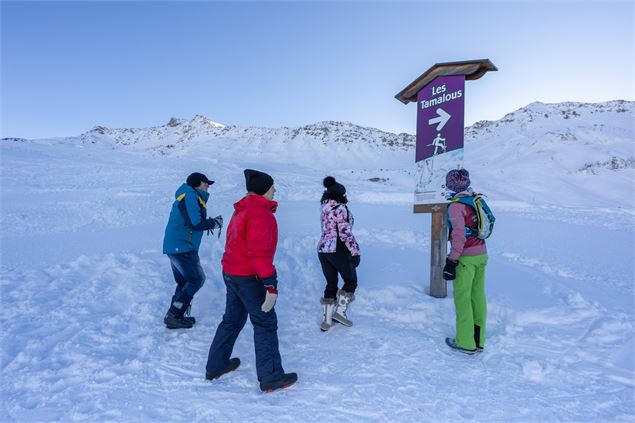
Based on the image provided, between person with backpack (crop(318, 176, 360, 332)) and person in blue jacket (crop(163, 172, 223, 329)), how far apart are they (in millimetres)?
1272

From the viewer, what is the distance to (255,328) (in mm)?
3104

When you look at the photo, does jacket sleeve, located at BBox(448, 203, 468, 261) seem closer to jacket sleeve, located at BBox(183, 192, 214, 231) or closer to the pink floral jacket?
the pink floral jacket

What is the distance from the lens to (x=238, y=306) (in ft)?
10.6

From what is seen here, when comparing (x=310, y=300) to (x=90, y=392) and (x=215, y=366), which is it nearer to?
(x=215, y=366)

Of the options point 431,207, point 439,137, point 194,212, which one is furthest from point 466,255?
point 194,212

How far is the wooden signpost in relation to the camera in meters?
4.91

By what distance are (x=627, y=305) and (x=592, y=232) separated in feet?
20.4

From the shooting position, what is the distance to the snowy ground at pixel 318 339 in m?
2.87

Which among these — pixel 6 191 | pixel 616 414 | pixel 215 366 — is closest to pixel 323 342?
pixel 215 366

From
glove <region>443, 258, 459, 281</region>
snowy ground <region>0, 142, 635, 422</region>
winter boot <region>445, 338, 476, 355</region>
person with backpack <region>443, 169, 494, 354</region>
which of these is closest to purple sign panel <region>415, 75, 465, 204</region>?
person with backpack <region>443, 169, 494, 354</region>

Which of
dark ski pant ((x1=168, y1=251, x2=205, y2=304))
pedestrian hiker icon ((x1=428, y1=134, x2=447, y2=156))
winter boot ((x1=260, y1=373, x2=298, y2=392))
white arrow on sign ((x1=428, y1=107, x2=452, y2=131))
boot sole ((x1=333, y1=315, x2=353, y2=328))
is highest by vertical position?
white arrow on sign ((x1=428, y1=107, x2=452, y2=131))

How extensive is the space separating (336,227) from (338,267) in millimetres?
494

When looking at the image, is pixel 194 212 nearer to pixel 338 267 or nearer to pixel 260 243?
pixel 260 243

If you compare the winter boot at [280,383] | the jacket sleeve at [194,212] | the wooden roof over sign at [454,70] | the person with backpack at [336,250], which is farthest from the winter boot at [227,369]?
the wooden roof over sign at [454,70]
